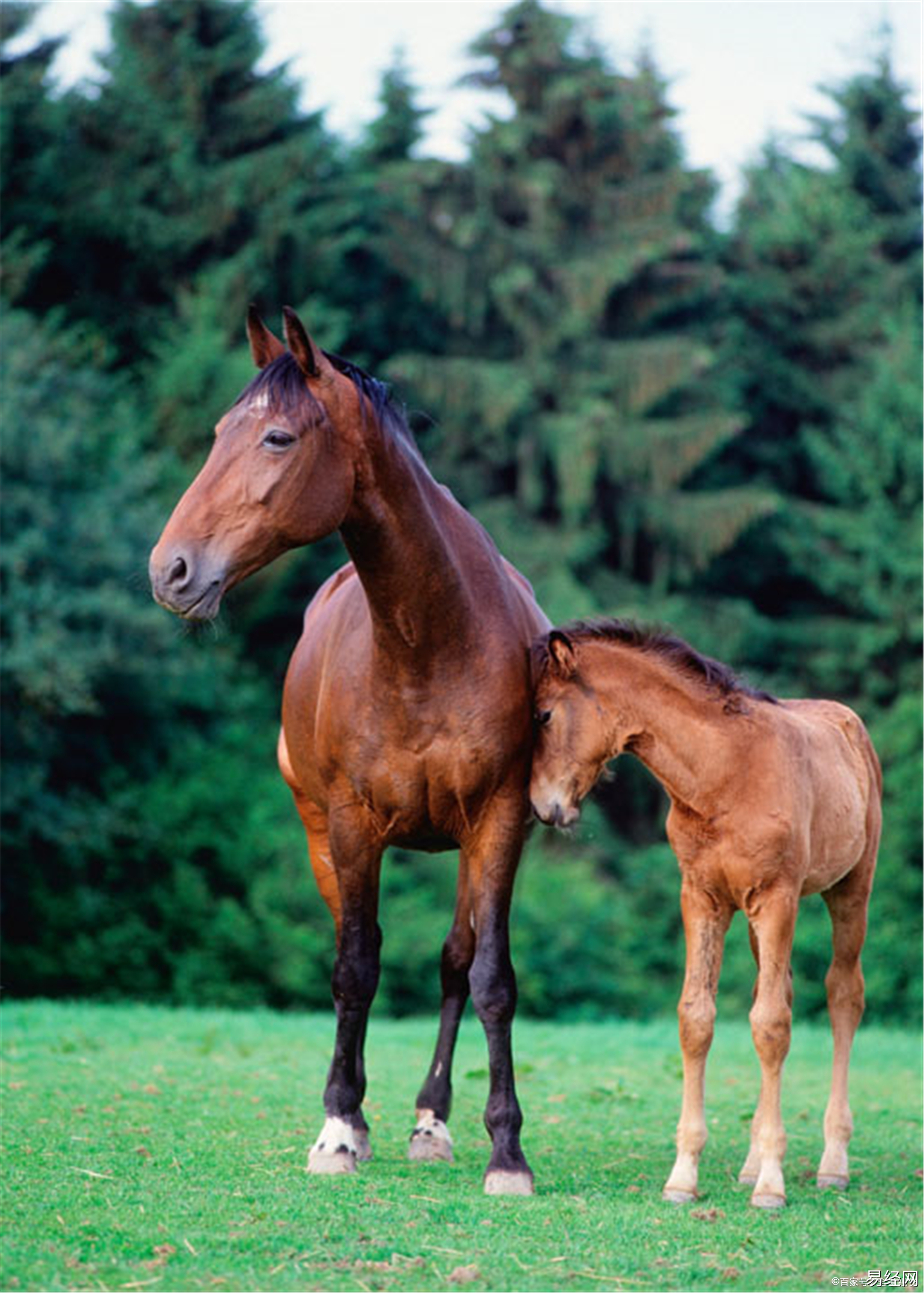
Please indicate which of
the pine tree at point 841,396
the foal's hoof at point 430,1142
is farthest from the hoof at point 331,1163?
the pine tree at point 841,396

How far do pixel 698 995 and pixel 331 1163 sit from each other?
1691 millimetres

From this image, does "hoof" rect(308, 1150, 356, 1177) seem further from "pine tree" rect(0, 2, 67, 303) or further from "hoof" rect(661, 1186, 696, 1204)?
"pine tree" rect(0, 2, 67, 303)

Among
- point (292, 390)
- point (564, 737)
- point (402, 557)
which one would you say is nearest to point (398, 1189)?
point (564, 737)

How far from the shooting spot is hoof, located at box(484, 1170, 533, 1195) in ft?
20.9

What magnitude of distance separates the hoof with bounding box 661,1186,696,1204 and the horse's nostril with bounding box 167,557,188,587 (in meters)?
3.09

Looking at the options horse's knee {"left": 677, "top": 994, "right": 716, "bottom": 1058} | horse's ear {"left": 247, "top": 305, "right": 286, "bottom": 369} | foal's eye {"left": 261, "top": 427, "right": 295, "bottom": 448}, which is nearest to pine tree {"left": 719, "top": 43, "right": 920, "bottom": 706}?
horse's knee {"left": 677, "top": 994, "right": 716, "bottom": 1058}

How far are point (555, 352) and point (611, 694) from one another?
25067 millimetres

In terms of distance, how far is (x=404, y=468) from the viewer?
6652 millimetres

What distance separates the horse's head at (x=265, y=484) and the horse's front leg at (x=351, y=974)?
1396 millimetres

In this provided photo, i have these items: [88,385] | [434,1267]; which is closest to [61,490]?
[88,385]

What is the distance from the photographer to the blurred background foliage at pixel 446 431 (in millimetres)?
24281

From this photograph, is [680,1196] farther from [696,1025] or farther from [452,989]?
[452,989]

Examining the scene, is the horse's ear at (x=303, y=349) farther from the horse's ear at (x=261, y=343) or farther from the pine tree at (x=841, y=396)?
the pine tree at (x=841, y=396)

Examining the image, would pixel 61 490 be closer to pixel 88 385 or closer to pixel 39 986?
pixel 88 385
